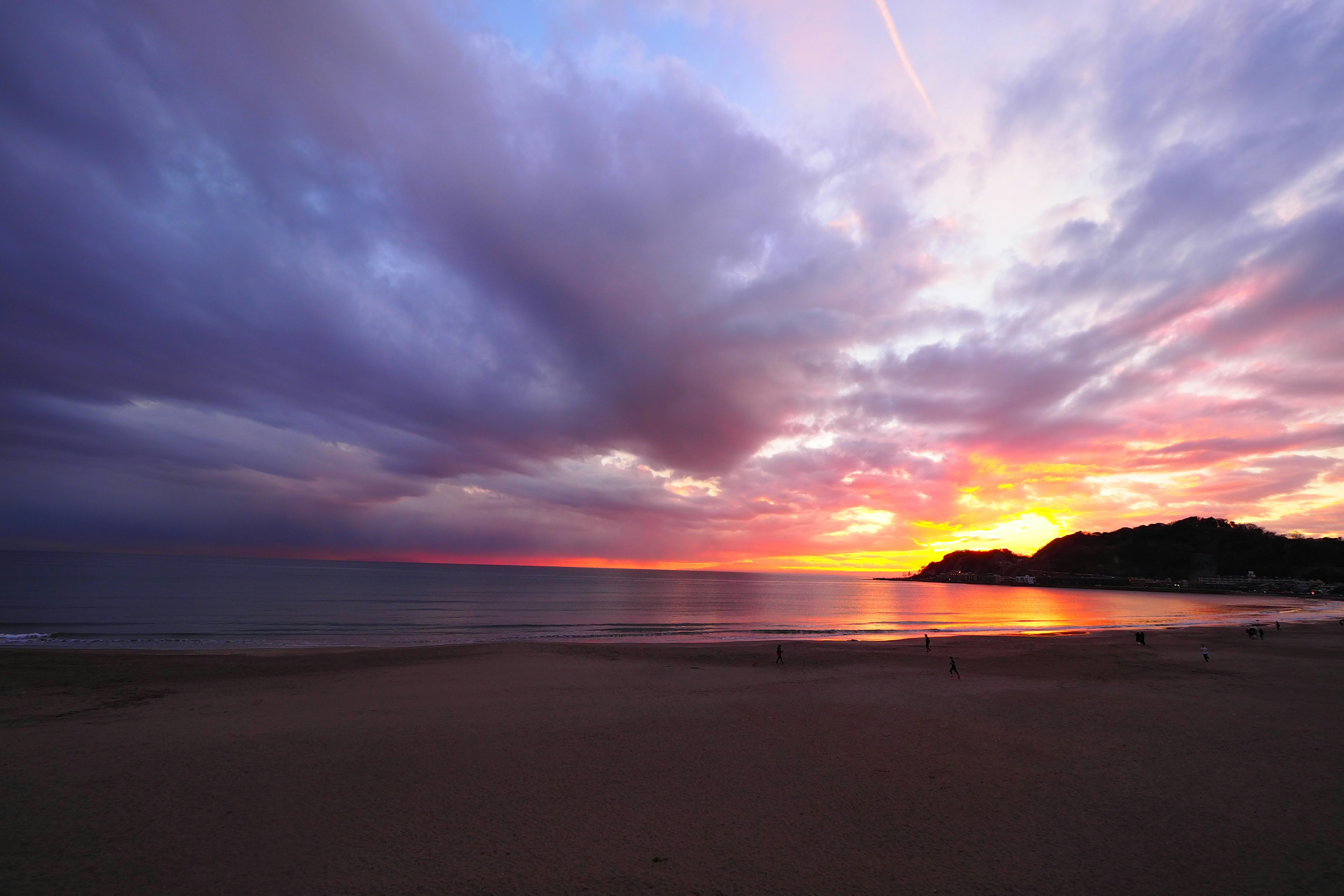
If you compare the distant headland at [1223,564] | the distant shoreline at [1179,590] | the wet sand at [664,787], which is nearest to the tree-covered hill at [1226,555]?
the distant headland at [1223,564]

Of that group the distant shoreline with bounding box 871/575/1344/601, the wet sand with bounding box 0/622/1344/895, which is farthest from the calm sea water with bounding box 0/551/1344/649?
the wet sand with bounding box 0/622/1344/895

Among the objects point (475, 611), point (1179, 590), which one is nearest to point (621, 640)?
point (475, 611)

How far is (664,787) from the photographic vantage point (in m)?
10.0

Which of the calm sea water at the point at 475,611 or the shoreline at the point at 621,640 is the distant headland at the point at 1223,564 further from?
the shoreline at the point at 621,640

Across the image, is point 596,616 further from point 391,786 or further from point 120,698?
point 391,786

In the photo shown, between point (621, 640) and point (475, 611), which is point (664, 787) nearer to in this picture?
point (621, 640)

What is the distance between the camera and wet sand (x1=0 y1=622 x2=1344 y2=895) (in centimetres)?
723

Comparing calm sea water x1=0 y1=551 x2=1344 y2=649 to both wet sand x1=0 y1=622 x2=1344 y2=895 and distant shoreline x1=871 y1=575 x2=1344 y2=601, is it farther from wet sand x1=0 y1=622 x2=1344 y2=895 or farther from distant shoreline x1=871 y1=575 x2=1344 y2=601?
wet sand x1=0 y1=622 x2=1344 y2=895

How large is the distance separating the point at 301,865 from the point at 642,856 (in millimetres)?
4422

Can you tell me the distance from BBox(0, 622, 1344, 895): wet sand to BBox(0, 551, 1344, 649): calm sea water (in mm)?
19822

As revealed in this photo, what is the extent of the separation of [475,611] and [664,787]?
176ft

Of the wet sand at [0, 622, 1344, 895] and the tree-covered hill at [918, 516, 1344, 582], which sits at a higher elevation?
the tree-covered hill at [918, 516, 1344, 582]

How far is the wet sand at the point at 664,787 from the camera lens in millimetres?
7230

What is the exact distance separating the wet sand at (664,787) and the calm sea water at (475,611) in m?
19.8
